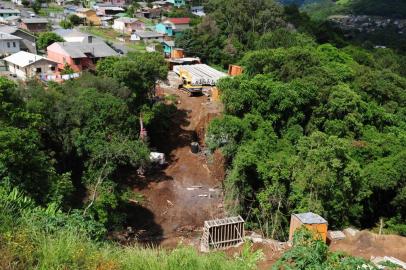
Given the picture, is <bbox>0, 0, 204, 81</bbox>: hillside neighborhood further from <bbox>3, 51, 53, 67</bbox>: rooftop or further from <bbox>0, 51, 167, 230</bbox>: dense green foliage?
<bbox>0, 51, 167, 230</bbox>: dense green foliage

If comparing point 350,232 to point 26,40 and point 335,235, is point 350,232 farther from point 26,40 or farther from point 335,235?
point 26,40

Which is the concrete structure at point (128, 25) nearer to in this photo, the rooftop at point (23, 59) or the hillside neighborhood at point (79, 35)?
the hillside neighborhood at point (79, 35)

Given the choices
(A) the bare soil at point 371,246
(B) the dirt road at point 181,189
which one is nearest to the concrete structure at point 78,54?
(B) the dirt road at point 181,189

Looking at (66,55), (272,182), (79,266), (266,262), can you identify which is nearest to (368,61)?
(272,182)

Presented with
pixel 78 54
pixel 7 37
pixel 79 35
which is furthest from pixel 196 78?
pixel 7 37

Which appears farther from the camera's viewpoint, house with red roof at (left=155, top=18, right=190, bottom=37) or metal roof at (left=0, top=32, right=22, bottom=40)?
house with red roof at (left=155, top=18, right=190, bottom=37)

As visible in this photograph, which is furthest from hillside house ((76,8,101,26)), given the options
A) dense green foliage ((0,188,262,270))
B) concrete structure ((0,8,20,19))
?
dense green foliage ((0,188,262,270))

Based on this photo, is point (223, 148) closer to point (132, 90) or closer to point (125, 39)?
point (132, 90)
